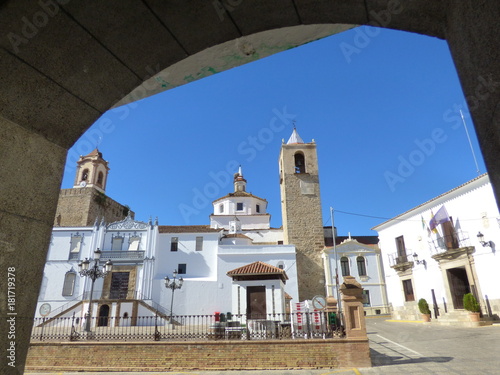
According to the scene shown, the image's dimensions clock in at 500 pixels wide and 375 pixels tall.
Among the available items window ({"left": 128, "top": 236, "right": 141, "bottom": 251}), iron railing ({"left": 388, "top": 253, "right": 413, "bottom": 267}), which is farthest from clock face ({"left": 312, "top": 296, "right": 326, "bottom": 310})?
window ({"left": 128, "top": 236, "right": 141, "bottom": 251})

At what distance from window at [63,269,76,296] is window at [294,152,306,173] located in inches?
841

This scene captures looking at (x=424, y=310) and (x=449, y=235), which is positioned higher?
(x=449, y=235)

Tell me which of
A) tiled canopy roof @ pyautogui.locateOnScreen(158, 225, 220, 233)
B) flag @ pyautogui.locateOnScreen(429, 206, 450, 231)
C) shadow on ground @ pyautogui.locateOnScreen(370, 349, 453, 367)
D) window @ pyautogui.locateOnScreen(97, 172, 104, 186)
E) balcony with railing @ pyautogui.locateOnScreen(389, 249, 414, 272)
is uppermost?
window @ pyautogui.locateOnScreen(97, 172, 104, 186)

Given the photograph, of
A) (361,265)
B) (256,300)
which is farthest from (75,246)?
(361,265)

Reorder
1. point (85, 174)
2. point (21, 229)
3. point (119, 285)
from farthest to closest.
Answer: point (85, 174)
point (119, 285)
point (21, 229)

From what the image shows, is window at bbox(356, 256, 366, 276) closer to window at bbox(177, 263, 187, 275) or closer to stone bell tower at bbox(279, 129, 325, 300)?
stone bell tower at bbox(279, 129, 325, 300)

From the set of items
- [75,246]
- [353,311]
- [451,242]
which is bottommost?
[353,311]

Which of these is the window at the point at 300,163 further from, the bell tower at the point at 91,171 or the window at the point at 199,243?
the bell tower at the point at 91,171

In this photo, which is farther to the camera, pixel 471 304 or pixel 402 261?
pixel 402 261

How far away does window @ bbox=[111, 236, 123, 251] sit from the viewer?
26.8 meters

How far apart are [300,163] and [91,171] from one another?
24.4 meters

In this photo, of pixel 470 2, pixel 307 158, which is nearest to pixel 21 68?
pixel 470 2

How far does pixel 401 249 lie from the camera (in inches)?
916

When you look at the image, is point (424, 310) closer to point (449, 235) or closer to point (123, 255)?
point (449, 235)
